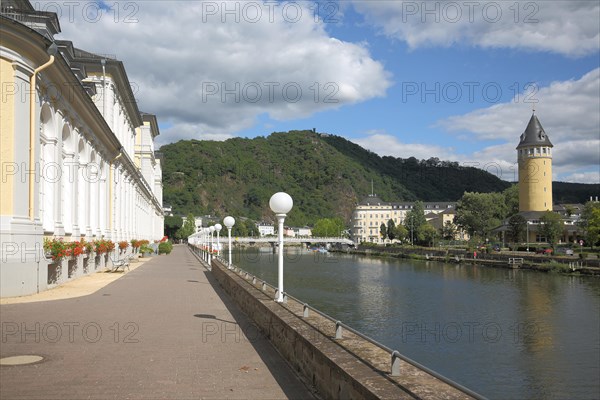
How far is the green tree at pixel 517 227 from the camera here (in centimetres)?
9225

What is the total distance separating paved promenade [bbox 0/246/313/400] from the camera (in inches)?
272

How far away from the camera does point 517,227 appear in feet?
304

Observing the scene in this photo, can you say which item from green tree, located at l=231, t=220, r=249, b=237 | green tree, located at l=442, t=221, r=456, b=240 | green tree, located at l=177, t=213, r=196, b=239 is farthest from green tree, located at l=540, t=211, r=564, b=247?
green tree, located at l=231, t=220, r=249, b=237

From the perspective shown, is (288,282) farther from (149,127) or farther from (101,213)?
(149,127)

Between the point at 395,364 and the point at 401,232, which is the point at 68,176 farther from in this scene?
the point at 401,232

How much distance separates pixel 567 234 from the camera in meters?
105

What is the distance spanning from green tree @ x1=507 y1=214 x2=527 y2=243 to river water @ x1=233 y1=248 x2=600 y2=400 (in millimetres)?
44494

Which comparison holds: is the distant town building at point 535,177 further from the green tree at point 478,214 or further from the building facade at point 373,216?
the building facade at point 373,216

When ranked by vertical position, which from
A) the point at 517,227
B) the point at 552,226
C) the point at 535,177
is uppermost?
the point at 535,177

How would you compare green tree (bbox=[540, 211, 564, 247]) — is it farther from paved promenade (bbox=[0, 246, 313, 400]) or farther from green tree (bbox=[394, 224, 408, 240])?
paved promenade (bbox=[0, 246, 313, 400])

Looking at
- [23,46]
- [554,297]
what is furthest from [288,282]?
[23,46]

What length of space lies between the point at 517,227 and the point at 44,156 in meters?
85.0

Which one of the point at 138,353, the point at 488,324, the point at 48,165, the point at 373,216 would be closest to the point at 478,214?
the point at 373,216

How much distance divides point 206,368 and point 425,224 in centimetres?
10982
